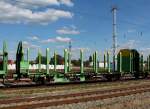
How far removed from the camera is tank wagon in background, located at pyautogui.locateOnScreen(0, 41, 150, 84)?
2452 centimetres

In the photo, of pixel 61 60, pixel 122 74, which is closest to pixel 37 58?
pixel 61 60

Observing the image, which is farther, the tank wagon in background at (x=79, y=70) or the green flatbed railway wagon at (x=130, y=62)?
the green flatbed railway wagon at (x=130, y=62)

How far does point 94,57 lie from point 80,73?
2.28 metres

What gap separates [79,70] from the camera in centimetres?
3381

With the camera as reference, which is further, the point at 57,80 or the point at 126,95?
the point at 57,80

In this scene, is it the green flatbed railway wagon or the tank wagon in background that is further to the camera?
the green flatbed railway wagon

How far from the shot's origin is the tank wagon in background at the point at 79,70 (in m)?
24.5

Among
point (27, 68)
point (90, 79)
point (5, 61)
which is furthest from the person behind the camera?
point (90, 79)

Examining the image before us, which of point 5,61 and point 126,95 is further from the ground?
point 5,61

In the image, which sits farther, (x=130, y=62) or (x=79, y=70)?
(x=130, y=62)

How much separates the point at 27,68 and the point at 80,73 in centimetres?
656

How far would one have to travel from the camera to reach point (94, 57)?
1227 inches

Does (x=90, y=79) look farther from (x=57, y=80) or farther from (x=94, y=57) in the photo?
(x=57, y=80)

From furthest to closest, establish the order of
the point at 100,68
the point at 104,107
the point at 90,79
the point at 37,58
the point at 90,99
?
the point at 100,68
the point at 90,79
the point at 37,58
the point at 90,99
the point at 104,107
